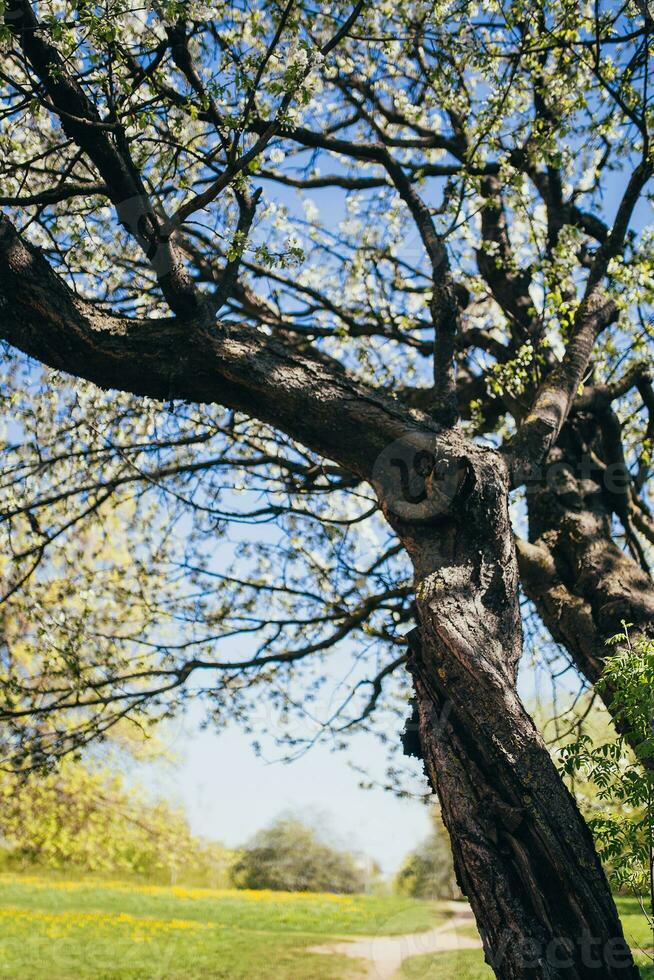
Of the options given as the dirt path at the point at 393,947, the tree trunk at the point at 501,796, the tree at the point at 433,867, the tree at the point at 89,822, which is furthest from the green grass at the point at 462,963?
the tree at the point at 433,867

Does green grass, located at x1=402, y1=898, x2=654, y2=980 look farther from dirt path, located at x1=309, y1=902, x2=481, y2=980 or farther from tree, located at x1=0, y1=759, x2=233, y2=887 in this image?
tree, located at x1=0, y1=759, x2=233, y2=887

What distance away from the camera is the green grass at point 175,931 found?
32.3ft

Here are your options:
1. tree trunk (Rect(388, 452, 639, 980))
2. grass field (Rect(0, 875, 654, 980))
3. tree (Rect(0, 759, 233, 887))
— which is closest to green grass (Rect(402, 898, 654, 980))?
grass field (Rect(0, 875, 654, 980))

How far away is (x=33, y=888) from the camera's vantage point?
2047 cm

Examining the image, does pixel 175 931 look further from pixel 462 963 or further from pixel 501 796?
pixel 501 796

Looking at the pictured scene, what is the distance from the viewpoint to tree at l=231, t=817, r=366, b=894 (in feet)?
102

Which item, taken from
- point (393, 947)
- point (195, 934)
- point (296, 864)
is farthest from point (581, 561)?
point (296, 864)

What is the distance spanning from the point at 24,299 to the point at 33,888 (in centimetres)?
2091

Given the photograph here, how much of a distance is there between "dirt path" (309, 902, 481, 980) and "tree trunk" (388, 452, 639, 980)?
7628 mm

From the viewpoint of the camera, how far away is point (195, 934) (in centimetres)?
1336

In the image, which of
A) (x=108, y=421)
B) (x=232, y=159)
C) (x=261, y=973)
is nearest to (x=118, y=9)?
(x=232, y=159)

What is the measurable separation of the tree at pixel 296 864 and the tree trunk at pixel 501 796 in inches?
1184

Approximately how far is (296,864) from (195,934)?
65.4ft

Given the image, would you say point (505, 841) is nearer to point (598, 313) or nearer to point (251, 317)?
point (598, 313)
